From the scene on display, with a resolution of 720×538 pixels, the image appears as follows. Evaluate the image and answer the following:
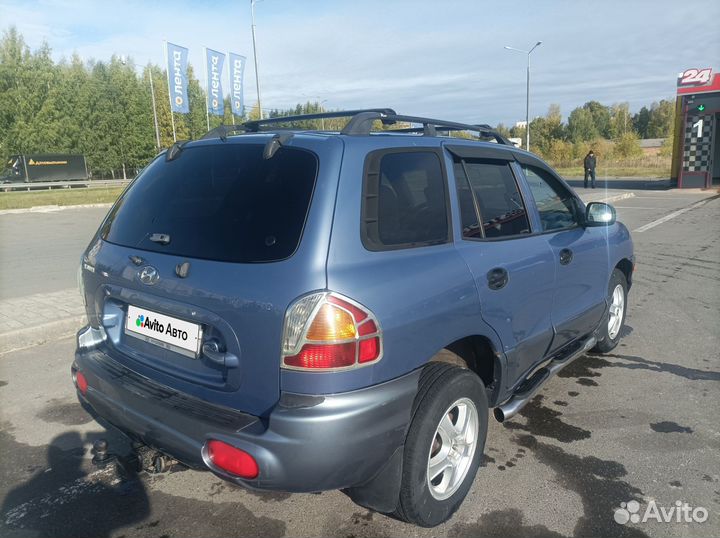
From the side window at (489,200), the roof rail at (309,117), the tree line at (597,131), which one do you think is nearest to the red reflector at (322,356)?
the side window at (489,200)

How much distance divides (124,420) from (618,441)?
286 centimetres

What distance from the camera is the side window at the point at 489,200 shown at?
2877 millimetres

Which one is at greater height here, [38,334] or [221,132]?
[221,132]

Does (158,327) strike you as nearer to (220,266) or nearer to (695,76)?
(220,266)

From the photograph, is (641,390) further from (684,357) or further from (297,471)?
(297,471)

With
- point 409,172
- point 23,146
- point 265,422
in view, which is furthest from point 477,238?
point 23,146

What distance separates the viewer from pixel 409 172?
2623 mm

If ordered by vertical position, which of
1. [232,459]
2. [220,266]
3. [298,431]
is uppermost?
[220,266]

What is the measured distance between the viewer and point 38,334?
17.2 feet

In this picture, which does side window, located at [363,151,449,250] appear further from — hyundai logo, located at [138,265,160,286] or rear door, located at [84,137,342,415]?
hyundai logo, located at [138,265,160,286]

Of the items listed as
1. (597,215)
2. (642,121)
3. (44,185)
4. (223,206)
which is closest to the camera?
(223,206)

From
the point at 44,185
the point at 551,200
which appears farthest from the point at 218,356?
the point at 44,185

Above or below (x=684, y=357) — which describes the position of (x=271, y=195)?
above

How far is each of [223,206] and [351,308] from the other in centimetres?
81
